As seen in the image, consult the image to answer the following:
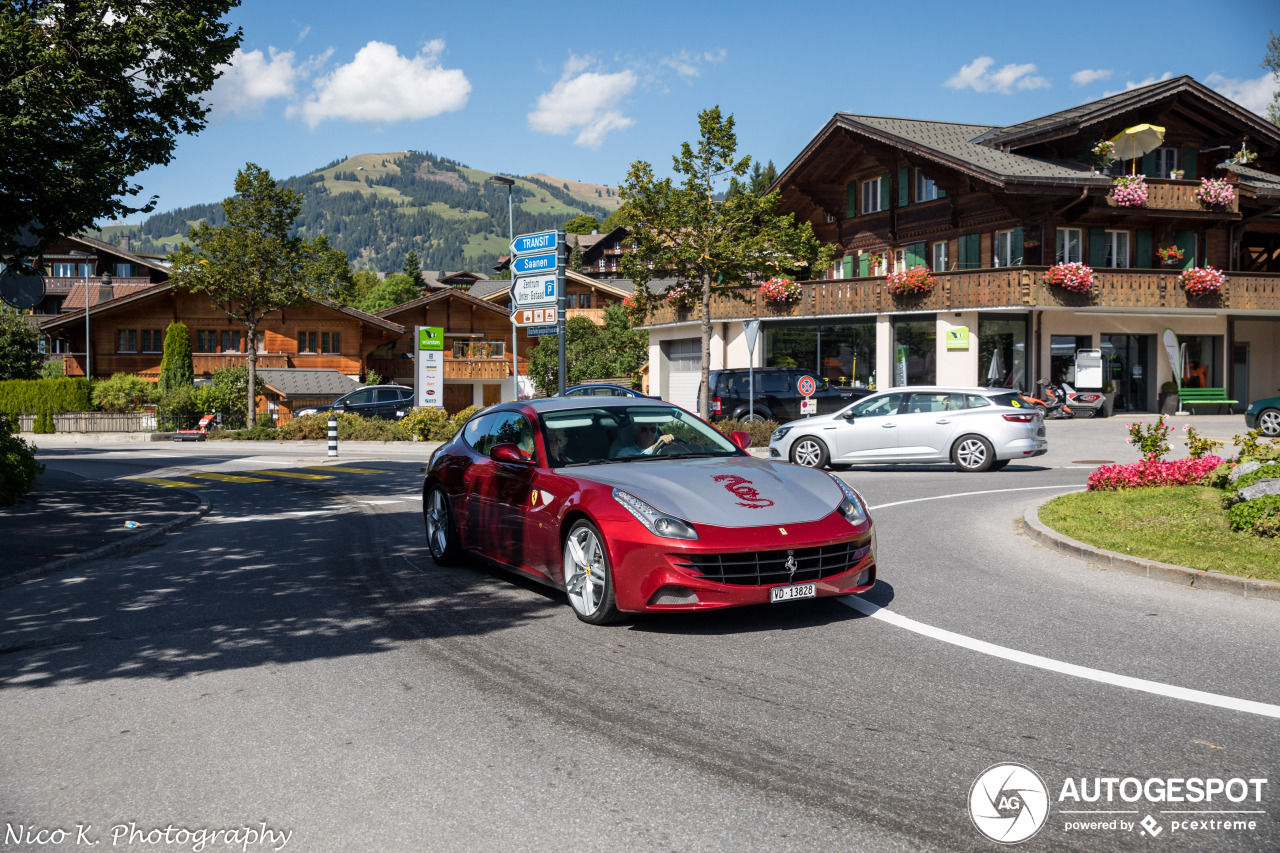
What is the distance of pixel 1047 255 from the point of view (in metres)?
33.7

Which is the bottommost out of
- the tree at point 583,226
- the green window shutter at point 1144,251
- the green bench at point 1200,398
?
the green bench at point 1200,398

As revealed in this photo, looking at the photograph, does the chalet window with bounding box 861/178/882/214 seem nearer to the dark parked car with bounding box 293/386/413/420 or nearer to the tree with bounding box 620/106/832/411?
the tree with bounding box 620/106/832/411

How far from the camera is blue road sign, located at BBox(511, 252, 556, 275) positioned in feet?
80.3

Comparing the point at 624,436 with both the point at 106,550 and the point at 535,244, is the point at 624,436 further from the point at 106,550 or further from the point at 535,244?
the point at 535,244

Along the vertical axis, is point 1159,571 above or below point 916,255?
below

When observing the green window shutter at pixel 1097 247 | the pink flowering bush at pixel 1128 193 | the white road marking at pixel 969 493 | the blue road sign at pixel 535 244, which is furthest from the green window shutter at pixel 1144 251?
the white road marking at pixel 969 493

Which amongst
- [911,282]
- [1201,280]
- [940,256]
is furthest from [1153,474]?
[940,256]

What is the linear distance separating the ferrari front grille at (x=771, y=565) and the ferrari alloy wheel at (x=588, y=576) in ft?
2.03

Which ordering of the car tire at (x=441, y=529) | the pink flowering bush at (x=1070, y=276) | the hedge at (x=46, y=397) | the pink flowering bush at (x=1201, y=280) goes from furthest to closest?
the hedge at (x=46, y=397), the pink flowering bush at (x=1201, y=280), the pink flowering bush at (x=1070, y=276), the car tire at (x=441, y=529)

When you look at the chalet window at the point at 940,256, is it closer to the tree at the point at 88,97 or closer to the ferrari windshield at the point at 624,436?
the tree at the point at 88,97

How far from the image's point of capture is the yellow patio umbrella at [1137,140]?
33906 mm

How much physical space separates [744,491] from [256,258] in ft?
Answer: 130

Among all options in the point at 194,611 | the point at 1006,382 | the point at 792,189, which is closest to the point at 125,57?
the point at 194,611

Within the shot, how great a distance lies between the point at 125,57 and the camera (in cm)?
1317
